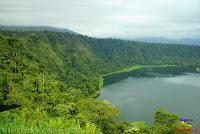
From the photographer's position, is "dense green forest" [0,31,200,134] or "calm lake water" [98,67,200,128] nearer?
"dense green forest" [0,31,200,134]

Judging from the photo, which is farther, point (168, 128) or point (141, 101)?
point (141, 101)

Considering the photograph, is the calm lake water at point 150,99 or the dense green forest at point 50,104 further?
the calm lake water at point 150,99

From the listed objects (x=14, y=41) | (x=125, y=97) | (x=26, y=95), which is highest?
(x=14, y=41)

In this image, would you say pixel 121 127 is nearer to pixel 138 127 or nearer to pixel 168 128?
pixel 138 127

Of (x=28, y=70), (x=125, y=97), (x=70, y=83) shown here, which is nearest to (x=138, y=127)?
(x=28, y=70)

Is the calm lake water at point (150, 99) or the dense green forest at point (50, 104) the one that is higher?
the dense green forest at point (50, 104)

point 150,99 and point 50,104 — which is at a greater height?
point 50,104

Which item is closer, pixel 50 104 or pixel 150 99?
pixel 50 104

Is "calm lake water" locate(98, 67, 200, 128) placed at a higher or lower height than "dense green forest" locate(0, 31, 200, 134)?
lower
